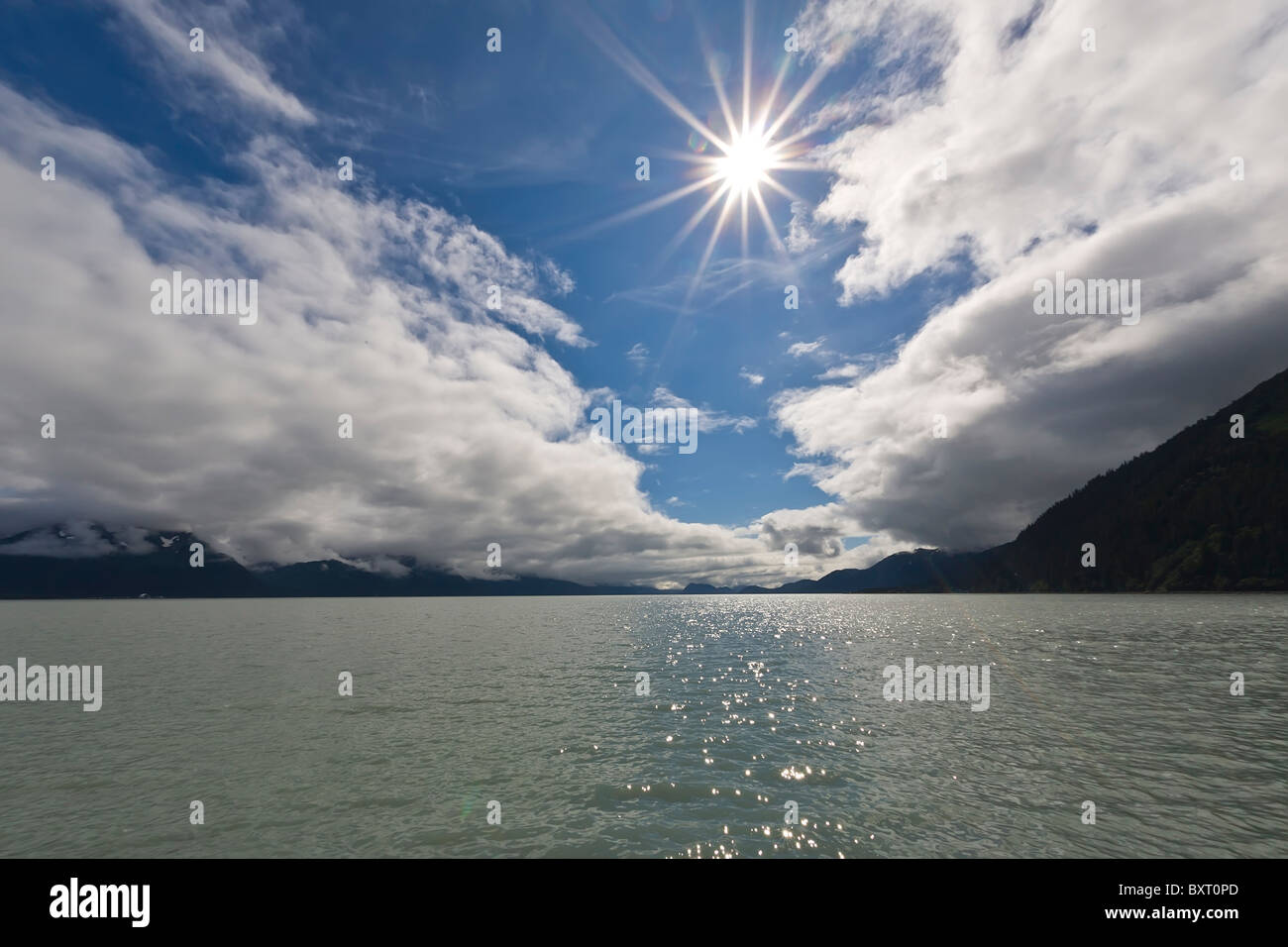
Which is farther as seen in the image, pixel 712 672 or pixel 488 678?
pixel 712 672

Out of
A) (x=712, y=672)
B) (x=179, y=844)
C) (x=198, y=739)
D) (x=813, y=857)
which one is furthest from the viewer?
(x=712, y=672)

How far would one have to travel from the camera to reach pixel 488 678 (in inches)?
2152

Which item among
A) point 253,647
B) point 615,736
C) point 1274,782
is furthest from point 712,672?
point 253,647

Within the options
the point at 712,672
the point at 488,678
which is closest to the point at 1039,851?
the point at 712,672

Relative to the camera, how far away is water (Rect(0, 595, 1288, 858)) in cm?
2008

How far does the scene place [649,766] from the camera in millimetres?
27953

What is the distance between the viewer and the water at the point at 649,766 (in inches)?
790

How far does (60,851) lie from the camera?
19.4 m
